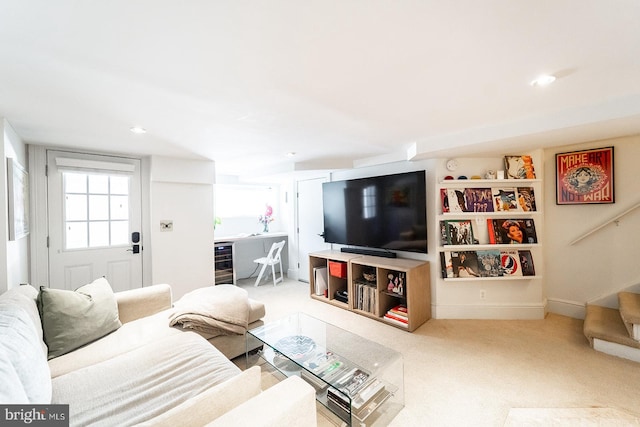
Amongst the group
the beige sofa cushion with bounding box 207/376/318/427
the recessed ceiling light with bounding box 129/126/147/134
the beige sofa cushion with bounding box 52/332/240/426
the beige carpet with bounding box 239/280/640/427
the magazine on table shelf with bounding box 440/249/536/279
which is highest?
the recessed ceiling light with bounding box 129/126/147/134

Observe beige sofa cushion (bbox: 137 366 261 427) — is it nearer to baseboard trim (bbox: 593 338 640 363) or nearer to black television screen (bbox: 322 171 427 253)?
black television screen (bbox: 322 171 427 253)

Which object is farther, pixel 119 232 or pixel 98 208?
pixel 119 232

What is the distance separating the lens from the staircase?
82.1 inches

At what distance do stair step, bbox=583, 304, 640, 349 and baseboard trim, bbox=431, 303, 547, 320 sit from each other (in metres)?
0.43

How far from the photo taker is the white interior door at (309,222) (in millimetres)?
4461

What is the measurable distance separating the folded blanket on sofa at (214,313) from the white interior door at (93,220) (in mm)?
1451

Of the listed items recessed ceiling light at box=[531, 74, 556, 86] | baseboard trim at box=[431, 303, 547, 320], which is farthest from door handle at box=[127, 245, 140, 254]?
recessed ceiling light at box=[531, 74, 556, 86]

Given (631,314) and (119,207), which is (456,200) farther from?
(119,207)

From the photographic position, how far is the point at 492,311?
2973 mm

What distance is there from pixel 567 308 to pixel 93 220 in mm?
5544

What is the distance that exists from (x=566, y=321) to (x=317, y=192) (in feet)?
11.6

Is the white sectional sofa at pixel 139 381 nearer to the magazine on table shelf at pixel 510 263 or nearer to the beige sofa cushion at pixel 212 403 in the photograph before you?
the beige sofa cushion at pixel 212 403

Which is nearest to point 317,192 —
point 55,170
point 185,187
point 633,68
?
point 185,187

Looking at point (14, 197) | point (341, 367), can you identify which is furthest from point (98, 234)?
point (341, 367)
